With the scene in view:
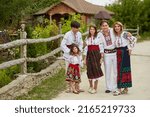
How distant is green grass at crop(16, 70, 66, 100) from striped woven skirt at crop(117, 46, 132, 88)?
57.7 inches

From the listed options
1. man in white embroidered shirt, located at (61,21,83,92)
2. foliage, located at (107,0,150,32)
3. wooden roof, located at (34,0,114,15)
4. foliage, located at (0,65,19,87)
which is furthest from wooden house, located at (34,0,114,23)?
man in white embroidered shirt, located at (61,21,83,92)

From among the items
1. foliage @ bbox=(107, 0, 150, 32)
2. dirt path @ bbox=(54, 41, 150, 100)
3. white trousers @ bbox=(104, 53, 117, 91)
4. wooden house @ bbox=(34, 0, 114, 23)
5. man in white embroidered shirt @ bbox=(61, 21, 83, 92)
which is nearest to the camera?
dirt path @ bbox=(54, 41, 150, 100)

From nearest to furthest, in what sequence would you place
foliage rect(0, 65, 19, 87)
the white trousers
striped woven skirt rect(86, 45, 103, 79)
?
the white trousers
striped woven skirt rect(86, 45, 103, 79)
foliage rect(0, 65, 19, 87)

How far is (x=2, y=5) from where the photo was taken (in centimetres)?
2645

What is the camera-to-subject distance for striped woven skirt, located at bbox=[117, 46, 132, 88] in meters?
10.5

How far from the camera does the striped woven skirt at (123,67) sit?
34.4 feet

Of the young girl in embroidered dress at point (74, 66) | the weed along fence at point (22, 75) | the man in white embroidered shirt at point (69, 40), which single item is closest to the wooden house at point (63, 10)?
the weed along fence at point (22, 75)

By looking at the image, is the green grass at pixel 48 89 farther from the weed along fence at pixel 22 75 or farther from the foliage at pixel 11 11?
the foliage at pixel 11 11

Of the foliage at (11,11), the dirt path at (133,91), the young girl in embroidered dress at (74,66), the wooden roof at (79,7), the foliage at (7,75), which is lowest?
the dirt path at (133,91)

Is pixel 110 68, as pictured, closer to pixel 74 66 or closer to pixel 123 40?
pixel 123 40

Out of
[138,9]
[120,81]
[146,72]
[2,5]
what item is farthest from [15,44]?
[138,9]

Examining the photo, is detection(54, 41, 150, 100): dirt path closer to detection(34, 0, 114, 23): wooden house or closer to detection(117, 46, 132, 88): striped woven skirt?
detection(117, 46, 132, 88): striped woven skirt

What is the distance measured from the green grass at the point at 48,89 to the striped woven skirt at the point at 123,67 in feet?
4.81

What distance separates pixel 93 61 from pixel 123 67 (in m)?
0.70
